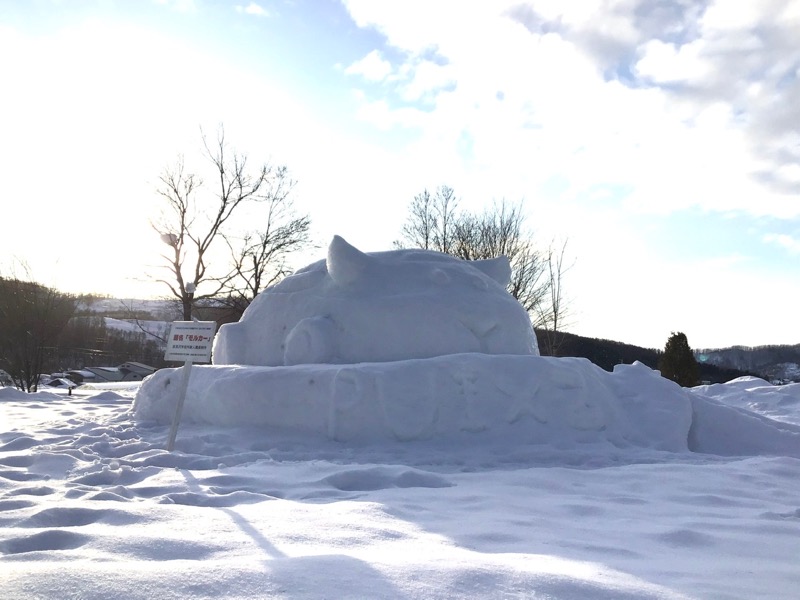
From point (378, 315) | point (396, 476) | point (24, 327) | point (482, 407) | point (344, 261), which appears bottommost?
point (396, 476)

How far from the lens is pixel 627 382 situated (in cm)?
728

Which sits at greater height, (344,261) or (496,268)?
(496,268)

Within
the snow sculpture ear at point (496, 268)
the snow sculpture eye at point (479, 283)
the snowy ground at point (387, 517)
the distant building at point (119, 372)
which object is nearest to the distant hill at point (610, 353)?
the snow sculpture ear at point (496, 268)

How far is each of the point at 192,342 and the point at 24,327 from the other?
Answer: 11.8 m

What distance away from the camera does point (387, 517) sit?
308 centimetres

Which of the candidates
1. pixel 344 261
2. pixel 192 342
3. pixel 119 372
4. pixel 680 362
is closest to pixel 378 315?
pixel 344 261

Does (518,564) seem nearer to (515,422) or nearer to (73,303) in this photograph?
(515,422)

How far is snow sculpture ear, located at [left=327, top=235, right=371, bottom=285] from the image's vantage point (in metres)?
7.69

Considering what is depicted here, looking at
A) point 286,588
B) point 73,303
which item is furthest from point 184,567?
point 73,303

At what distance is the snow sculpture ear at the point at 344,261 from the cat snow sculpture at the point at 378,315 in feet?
0.04

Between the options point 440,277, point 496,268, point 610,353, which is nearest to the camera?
point 440,277

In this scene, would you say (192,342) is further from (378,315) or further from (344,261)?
(344,261)

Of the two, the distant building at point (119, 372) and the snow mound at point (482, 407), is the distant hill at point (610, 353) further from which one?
the distant building at point (119, 372)

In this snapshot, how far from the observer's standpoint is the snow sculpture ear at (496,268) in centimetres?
886
